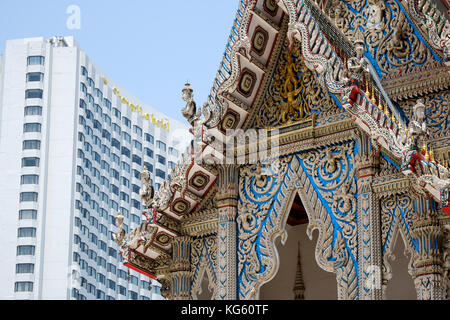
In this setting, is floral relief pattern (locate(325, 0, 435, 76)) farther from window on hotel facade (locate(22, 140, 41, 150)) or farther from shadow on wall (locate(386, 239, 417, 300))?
window on hotel facade (locate(22, 140, 41, 150))

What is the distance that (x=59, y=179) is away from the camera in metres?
93.8

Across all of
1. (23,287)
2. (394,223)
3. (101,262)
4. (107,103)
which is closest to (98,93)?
(107,103)

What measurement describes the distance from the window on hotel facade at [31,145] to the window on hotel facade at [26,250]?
938 centimetres

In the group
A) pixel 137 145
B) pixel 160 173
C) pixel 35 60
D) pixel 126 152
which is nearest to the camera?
pixel 35 60

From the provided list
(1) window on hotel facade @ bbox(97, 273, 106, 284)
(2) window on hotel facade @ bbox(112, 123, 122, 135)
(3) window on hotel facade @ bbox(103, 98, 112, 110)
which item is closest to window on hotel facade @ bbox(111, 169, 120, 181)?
(2) window on hotel facade @ bbox(112, 123, 122, 135)

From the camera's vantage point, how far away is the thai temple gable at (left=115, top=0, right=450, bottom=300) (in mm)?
15094

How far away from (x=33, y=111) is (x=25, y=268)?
49.4ft

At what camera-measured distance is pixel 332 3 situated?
17.9 meters

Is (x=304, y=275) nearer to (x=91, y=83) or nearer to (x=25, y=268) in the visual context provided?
(x=25, y=268)

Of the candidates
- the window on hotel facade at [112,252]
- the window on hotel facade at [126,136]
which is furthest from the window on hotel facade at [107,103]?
the window on hotel facade at [112,252]

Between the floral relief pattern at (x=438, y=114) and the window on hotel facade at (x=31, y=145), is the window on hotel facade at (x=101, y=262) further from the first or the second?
the floral relief pattern at (x=438, y=114)

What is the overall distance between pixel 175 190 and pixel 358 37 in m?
4.19

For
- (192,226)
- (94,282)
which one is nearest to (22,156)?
(94,282)

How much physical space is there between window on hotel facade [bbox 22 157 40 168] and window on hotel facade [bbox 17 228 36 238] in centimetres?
610
